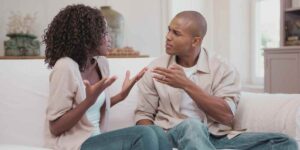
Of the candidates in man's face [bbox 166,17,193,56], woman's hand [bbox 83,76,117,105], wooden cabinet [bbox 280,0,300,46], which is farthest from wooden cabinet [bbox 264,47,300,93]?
woman's hand [bbox 83,76,117,105]

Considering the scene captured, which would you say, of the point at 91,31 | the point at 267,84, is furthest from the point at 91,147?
the point at 267,84

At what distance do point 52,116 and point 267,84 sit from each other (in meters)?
2.46

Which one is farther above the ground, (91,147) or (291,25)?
(291,25)

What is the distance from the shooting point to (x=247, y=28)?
4363mm

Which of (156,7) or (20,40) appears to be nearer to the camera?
(20,40)

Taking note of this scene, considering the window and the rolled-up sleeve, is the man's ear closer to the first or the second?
the rolled-up sleeve

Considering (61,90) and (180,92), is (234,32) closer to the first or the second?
(180,92)

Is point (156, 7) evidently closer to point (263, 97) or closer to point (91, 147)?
point (263, 97)

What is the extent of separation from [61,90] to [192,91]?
1.82 ft

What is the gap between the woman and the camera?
1.38m

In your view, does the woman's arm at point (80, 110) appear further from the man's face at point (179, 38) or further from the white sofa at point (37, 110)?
the man's face at point (179, 38)

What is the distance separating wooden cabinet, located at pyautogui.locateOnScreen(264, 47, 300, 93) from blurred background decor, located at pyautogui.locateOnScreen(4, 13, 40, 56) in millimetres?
2176

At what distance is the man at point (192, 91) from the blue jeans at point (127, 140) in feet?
0.57

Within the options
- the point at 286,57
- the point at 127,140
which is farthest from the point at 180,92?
the point at 286,57
